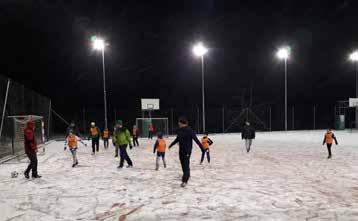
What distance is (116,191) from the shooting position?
7.40 meters

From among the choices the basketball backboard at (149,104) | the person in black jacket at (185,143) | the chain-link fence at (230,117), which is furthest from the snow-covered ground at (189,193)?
the chain-link fence at (230,117)

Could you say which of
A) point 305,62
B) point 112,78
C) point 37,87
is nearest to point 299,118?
point 305,62

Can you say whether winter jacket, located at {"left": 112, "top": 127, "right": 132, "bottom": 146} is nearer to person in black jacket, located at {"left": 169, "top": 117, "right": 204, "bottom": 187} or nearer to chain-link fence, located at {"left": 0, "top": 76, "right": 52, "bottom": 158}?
person in black jacket, located at {"left": 169, "top": 117, "right": 204, "bottom": 187}

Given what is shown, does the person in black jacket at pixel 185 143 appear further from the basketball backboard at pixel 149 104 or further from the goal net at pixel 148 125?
the basketball backboard at pixel 149 104

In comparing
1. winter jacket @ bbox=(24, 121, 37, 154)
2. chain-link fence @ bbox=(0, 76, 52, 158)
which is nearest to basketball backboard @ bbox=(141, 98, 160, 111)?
chain-link fence @ bbox=(0, 76, 52, 158)

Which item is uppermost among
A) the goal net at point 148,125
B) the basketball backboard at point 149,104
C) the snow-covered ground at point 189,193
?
the basketball backboard at point 149,104

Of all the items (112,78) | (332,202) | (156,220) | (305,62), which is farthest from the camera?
(305,62)

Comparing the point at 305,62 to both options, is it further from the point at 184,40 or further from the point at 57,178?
the point at 57,178

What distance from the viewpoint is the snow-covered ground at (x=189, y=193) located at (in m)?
5.61

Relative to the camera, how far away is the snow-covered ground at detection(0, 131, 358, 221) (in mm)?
5605

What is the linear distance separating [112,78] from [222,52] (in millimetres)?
20226

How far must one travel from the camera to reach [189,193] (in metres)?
7.09

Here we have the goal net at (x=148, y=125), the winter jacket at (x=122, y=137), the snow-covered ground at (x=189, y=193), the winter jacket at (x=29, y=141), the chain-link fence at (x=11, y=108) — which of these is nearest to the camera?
the snow-covered ground at (x=189, y=193)

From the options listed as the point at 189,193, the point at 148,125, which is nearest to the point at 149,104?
the point at 148,125
